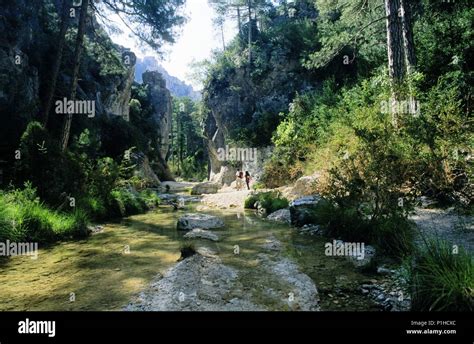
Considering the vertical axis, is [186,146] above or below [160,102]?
below

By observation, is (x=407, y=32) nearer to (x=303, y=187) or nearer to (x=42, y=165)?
(x=303, y=187)

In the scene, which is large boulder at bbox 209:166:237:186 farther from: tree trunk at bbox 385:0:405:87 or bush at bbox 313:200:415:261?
bush at bbox 313:200:415:261

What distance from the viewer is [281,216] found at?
11773 millimetres

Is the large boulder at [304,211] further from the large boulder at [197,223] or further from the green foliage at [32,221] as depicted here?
the green foliage at [32,221]

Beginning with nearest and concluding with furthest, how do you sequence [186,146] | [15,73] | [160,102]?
[15,73] < [160,102] < [186,146]

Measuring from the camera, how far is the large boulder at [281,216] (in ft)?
37.4

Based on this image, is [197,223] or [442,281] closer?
[442,281]

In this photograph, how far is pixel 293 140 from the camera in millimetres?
Answer: 19469

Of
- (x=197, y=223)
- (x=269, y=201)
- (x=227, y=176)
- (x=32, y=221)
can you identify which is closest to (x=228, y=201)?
(x=269, y=201)

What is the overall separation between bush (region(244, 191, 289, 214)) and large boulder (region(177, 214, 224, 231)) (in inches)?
122

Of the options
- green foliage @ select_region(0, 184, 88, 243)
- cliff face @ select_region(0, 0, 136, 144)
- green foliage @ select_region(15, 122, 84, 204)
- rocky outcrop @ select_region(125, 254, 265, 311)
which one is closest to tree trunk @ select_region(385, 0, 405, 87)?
rocky outcrop @ select_region(125, 254, 265, 311)

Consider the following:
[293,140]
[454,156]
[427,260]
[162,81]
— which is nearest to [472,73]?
[454,156]

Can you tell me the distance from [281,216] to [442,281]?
27.4 feet
